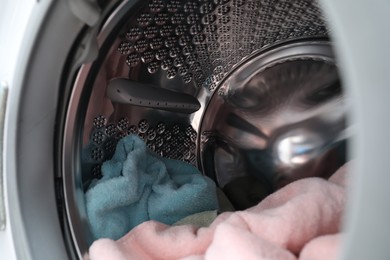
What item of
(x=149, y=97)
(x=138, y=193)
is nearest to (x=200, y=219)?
(x=138, y=193)

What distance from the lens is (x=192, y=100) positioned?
0.95 metres

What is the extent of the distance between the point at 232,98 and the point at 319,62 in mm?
181

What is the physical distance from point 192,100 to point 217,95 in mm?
56

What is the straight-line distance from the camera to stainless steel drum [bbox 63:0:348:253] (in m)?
0.73

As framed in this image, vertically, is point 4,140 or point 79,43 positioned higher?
point 79,43

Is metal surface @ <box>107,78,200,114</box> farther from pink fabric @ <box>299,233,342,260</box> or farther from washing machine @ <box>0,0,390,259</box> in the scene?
pink fabric @ <box>299,233,342,260</box>

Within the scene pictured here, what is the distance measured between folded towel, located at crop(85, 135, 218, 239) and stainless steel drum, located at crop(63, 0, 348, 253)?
0.02 meters

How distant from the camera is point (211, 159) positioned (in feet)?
3.29

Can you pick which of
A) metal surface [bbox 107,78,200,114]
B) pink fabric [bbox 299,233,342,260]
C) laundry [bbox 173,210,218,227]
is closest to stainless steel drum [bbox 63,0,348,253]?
metal surface [bbox 107,78,200,114]

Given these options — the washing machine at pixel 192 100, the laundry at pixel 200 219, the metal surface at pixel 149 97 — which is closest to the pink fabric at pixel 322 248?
the washing machine at pixel 192 100

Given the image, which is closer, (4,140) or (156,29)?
(4,140)

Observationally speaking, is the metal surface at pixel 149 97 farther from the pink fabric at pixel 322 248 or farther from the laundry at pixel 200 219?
the pink fabric at pixel 322 248

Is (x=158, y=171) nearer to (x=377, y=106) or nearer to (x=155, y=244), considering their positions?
(x=155, y=244)

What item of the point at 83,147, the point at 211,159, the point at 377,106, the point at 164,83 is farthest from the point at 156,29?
the point at 377,106
